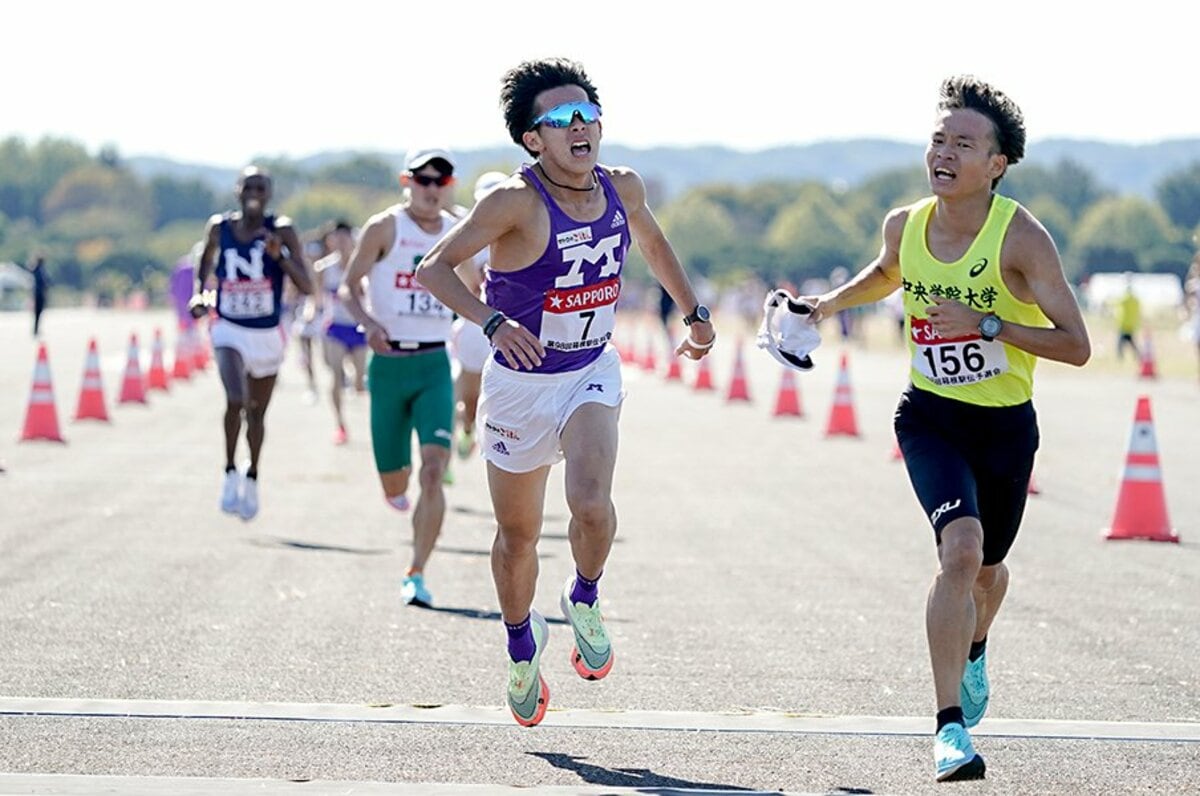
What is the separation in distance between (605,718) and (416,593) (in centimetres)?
296

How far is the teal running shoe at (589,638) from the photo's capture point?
25.4ft

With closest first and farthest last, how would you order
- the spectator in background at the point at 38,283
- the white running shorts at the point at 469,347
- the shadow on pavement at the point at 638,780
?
the shadow on pavement at the point at 638,780 → the white running shorts at the point at 469,347 → the spectator in background at the point at 38,283

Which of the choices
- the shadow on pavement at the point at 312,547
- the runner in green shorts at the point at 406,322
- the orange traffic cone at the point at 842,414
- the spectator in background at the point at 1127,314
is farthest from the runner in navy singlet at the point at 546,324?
the spectator in background at the point at 1127,314

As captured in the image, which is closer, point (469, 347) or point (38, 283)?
point (469, 347)

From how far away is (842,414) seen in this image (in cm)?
2338

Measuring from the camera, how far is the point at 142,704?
7.61 metres

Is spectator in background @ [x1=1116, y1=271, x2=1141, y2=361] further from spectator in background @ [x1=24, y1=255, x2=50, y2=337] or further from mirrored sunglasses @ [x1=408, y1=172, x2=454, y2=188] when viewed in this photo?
mirrored sunglasses @ [x1=408, y1=172, x2=454, y2=188]

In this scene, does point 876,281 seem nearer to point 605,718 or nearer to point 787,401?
point 605,718

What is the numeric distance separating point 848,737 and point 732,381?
22.8m

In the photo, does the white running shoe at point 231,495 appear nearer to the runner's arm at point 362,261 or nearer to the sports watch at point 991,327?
the runner's arm at point 362,261

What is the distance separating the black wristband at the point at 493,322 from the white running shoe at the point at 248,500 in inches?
265

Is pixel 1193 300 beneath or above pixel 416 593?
above

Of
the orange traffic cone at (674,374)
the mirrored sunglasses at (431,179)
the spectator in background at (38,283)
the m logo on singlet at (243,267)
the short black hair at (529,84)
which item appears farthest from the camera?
the spectator in background at (38,283)

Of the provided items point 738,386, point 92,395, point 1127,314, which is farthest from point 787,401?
point 1127,314
